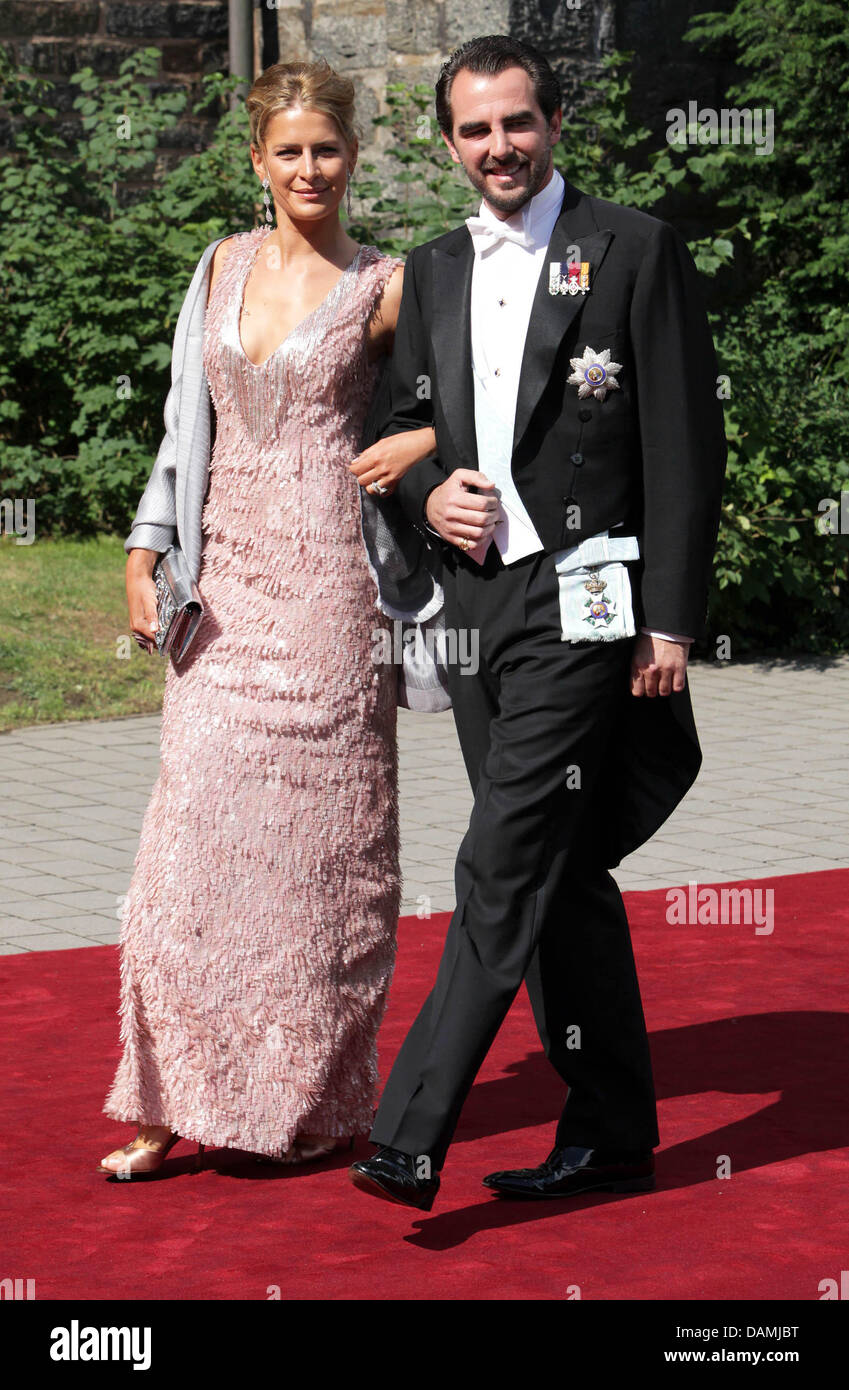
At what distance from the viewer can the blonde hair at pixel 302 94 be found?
4.06 meters

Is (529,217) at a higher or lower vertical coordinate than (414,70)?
lower

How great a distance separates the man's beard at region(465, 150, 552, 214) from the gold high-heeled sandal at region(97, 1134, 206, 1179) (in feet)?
6.08

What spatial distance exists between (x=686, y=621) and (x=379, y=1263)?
1198 millimetres

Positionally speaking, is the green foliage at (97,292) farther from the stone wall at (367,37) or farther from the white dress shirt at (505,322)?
the white dress shirt at (505,322)

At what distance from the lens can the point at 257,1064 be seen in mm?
4043

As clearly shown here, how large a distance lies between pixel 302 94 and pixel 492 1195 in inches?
82.7

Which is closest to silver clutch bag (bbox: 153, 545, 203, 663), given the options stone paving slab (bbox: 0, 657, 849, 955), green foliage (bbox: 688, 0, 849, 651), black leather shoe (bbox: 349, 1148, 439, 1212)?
black leather shoe (bbox: 349, 1148, 439, 1212)

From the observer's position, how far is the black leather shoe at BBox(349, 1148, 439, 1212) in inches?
138

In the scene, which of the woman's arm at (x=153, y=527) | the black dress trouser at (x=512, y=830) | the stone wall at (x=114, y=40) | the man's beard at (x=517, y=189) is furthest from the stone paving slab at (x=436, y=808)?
the stone wall at (x=114, y=40)

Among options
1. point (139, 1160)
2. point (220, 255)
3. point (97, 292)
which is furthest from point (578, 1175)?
point (97, 292)

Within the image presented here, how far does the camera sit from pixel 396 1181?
11.6ft

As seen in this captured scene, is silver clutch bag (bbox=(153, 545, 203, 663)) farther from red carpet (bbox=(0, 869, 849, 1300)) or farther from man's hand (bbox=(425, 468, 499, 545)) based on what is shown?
red carpet (bbox=(0, 869, 849, 1300))
